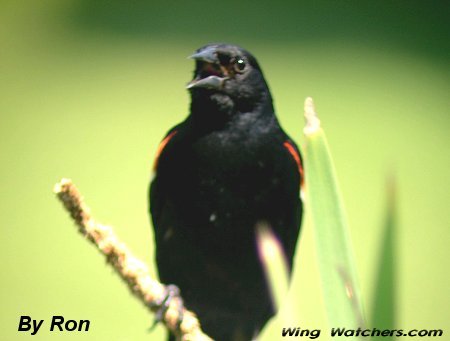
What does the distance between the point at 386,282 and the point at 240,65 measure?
2.81ft

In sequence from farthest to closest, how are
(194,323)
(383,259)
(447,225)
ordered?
(447,225), (194,323), (383,259)

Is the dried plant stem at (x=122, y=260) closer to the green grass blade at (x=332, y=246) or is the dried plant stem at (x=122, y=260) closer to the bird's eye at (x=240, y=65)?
the green grass blade at (x=332, y=246)

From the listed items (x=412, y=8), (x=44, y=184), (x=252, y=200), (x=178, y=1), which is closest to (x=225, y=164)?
(x=252, y=200)

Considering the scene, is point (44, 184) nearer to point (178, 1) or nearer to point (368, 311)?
point (178, 1)

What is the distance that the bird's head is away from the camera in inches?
44.6

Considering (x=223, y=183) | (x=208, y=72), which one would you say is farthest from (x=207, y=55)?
(x=223, y=183)

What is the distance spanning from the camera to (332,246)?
395 millimetres

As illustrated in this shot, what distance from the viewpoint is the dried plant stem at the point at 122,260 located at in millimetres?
470

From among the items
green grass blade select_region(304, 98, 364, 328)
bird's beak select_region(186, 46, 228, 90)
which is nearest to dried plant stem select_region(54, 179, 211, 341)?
green grass blade select_region(304, 98, 364, 328)

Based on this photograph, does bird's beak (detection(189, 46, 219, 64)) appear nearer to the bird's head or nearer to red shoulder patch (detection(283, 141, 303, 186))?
the bird's head

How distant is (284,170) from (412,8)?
8.44 feet

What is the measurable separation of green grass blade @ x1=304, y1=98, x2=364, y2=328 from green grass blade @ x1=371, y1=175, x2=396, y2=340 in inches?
0.9

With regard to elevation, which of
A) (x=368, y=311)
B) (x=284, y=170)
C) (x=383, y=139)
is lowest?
(x=383, y=139)

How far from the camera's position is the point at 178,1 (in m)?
3.36
